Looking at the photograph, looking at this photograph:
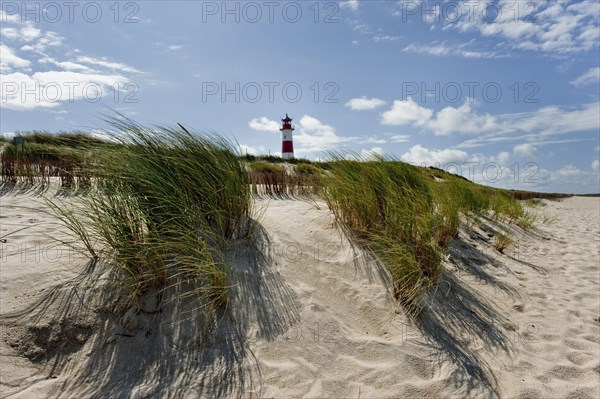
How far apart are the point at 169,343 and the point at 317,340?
38.6 inches

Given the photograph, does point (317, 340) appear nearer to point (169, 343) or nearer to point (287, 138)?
point (169, 343)

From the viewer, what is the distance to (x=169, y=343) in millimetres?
2332

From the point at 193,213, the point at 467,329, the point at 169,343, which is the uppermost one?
the point at 193,213

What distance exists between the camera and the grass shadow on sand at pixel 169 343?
2.09 metres

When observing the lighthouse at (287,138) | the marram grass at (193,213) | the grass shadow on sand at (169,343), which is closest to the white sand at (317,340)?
the grass shadow on sand at (169,343)

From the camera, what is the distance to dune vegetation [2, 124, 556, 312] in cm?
262

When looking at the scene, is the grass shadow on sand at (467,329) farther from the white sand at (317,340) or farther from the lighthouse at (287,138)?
the lighthouse at (287,138)

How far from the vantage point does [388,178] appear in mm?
4051

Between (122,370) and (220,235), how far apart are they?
1.30m

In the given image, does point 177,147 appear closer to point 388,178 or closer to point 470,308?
point 388,178

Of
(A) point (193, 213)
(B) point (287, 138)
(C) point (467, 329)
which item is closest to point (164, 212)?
(A) point (193, 213)

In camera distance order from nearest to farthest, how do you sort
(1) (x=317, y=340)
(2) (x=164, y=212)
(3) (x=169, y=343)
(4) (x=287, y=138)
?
(3) (x=169, y=343) → (1) (x=317, y=340) → (2) (x=164, y=212) → (4) (x=287, y=138)

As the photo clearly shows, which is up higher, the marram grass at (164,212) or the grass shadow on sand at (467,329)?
the marram grass at (164,212)

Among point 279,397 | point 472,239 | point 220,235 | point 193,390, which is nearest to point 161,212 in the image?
point 220,235
